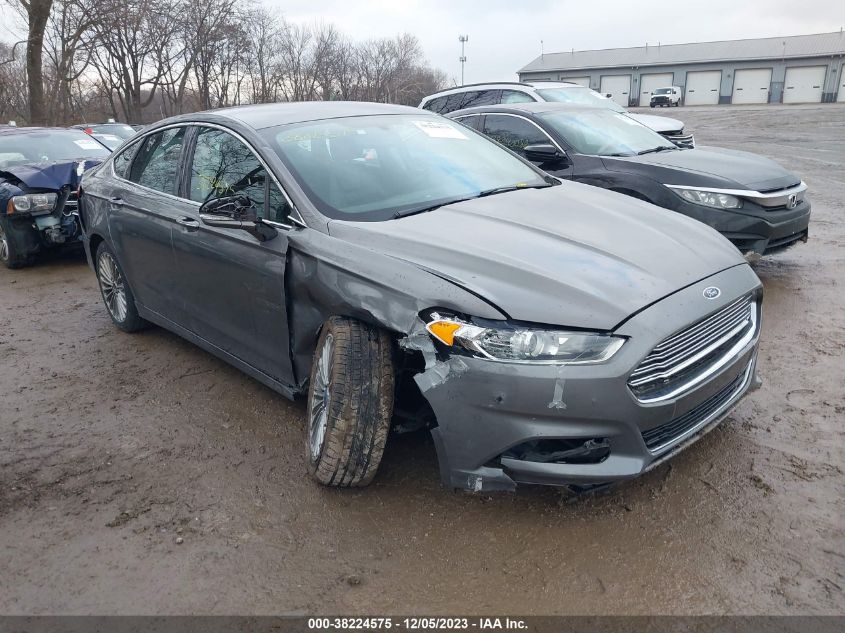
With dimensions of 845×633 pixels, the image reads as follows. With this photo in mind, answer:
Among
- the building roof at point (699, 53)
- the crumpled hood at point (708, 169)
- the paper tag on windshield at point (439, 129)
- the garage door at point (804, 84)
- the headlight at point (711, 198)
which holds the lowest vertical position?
the headlight at point (711, 198)

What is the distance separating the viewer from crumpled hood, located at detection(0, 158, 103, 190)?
727cm

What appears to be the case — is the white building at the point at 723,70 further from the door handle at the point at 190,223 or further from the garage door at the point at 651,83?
the door handle at the point at 190,223

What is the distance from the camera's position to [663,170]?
5.54 meters

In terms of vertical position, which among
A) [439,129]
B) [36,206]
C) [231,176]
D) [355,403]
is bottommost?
[355,403]

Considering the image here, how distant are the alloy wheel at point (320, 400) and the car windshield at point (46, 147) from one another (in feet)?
21.9

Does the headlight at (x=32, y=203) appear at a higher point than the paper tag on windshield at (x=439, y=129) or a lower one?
lower

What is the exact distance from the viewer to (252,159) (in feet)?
11.4

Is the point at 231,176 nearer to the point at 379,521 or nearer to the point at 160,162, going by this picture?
the point at 160,162

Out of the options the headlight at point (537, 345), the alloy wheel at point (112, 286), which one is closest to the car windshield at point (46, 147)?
the alloy wheel at point (112, 286)

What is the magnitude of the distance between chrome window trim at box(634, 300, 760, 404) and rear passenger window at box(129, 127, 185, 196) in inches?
122

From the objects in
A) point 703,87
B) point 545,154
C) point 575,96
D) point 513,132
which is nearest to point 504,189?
point 545,154

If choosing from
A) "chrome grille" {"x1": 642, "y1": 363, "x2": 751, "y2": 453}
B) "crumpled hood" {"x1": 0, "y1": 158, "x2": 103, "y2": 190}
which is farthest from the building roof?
"chrome grille" {"x1": 642, "y1": 363, "x2": 751, "y2": 453}

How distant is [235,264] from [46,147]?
6.51m

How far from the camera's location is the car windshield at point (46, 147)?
26.3 ft
